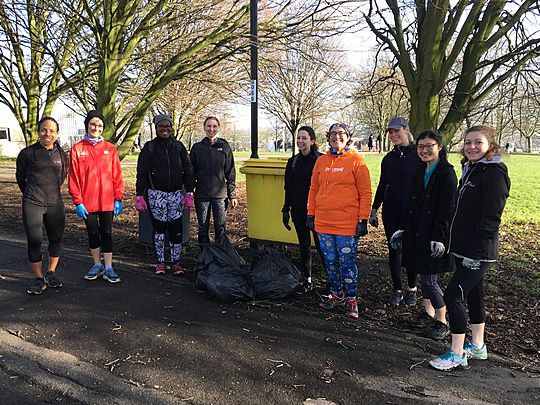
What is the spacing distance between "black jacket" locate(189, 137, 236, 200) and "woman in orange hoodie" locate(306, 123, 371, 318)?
150 cm

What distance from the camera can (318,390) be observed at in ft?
8.94

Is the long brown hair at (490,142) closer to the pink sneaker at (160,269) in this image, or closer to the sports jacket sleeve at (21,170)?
the pink sneaker at (160,269)

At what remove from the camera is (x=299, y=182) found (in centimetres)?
443

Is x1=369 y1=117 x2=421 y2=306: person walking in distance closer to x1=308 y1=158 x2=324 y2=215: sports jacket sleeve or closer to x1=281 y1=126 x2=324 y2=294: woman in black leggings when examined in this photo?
x1=308 y1=158 x2=324 y2=215: sports jacket sleeve

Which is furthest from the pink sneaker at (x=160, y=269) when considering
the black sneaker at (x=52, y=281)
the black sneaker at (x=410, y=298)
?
the black sneaker at (x=410, y=298)

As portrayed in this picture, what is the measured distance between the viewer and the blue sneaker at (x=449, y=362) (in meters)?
2.97

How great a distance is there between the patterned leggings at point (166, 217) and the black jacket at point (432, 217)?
264 cm

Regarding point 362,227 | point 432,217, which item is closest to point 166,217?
point 362,227

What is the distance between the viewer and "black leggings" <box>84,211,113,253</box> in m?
4.65

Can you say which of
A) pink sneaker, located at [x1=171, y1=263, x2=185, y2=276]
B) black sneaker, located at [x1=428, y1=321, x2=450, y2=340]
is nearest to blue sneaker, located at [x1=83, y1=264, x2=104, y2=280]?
pink sneaker, located at [x1=171, y1=263, x2=185, y2=276]

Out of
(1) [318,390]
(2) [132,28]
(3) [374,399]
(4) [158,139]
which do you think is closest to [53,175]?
(4) [158,139]

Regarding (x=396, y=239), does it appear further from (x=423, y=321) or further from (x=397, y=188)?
(x=423, y=321)

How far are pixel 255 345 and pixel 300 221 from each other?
1.57m

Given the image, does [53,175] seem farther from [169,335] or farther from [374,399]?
[374,399]
